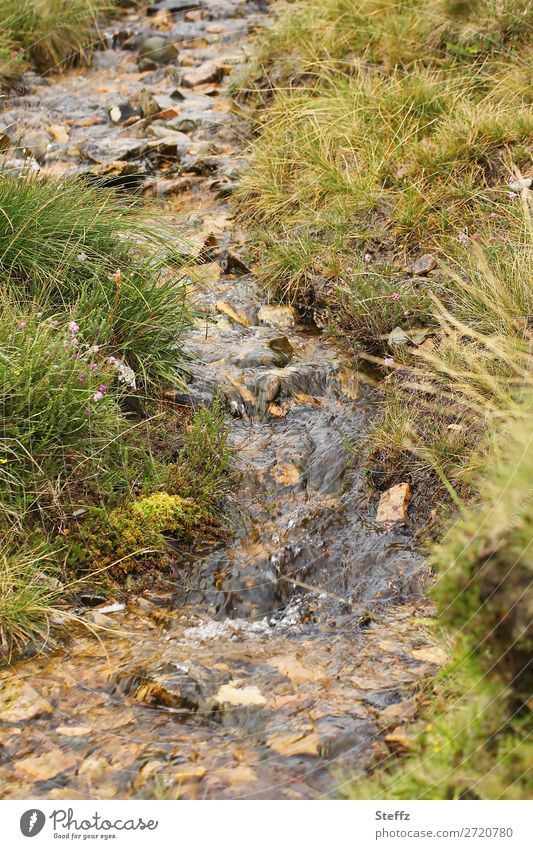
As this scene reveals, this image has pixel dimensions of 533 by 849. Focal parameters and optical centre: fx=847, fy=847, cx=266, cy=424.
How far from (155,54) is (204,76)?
975 millimetres

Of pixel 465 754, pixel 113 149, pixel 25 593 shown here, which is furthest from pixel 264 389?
pixel 113 149

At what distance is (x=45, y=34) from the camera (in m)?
8.44

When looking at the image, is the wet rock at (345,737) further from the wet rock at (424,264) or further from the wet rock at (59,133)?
the wet rock at (59,133)

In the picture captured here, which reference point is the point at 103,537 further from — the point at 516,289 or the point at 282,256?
the point at 282,256

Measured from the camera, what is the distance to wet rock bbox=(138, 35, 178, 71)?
8781 millimetres

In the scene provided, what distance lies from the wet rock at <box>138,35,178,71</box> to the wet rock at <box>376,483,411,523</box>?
6604 mm

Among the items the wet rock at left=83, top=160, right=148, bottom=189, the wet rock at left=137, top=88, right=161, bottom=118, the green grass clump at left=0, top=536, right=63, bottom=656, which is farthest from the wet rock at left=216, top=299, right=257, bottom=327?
the wet rock at left=137, top=88, right=161, bottom=118

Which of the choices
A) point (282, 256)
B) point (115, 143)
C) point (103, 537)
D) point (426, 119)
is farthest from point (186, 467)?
point (115, 143)

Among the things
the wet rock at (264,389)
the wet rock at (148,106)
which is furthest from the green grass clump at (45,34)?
the wet rock at (264,389)

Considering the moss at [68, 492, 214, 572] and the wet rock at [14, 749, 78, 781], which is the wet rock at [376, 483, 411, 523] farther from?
the wet rock at [14, 749, 78, 781]

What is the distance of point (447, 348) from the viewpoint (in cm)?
421

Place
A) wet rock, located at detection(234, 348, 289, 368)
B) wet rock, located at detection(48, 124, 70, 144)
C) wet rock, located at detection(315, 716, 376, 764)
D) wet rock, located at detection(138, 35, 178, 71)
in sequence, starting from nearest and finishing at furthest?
1. wet rock, located at detection(315, 716, 376, 764)
2. wet rock, located at detection(234, 348, 289, 368)
3. wet rock, located at detection(48, 124, 70, 144)
4. wet rock, located at detection(138, 35, 178, 71)

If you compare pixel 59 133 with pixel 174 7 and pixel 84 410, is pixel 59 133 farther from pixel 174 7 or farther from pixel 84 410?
pixel 84 410

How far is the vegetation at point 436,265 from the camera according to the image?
82.9 inches
